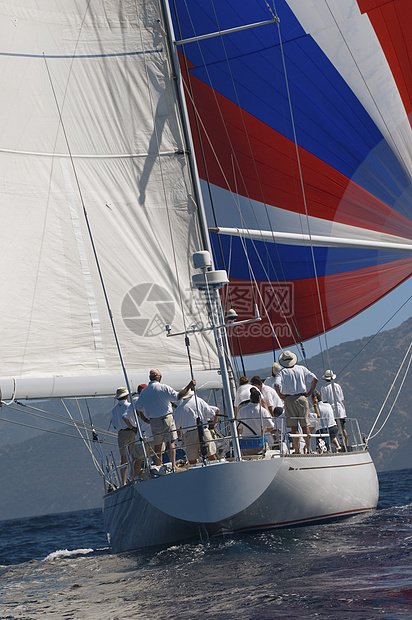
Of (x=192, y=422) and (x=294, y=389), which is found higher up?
(x=294, y=389)

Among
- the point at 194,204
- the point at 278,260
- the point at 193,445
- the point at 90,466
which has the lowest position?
the point at 193,445

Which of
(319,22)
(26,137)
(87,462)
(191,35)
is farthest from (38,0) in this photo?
(87,462)

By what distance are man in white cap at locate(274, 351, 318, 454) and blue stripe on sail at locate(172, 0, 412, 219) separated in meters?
4.76

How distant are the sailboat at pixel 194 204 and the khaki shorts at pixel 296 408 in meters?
0.56

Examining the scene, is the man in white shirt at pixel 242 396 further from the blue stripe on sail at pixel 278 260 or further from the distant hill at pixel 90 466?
the distant hill at pixel 90 466

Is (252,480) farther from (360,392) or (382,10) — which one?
(360,392)

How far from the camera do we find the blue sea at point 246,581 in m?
5.67

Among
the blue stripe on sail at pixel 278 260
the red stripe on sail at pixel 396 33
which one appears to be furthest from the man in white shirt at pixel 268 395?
the red stripe on sail at pixel 396 33

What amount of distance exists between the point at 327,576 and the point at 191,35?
10646mm

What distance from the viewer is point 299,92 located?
13.9 m

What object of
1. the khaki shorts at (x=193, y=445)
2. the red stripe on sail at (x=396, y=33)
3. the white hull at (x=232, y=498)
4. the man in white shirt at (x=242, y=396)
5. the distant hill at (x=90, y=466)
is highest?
the distant hill at (x=90, y=466)

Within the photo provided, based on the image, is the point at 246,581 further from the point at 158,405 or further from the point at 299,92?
the point at 299,92

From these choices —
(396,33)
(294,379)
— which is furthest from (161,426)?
(396,33)

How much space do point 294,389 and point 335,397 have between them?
1.53 metres
